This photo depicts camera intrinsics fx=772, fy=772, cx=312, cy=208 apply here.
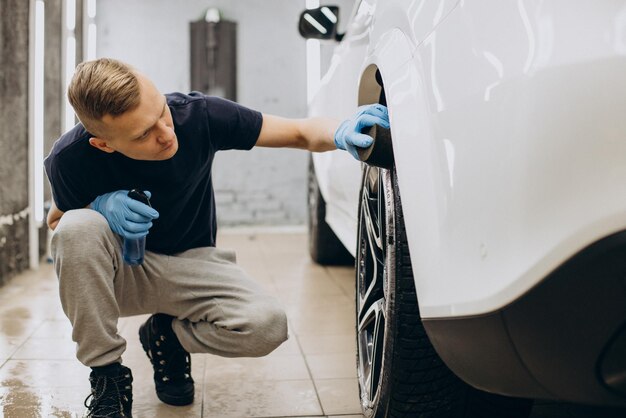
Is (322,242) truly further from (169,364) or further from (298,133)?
(298,133)

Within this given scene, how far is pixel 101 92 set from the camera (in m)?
1.88

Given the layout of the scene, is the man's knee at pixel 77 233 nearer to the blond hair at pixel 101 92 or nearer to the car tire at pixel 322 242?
the blond hair at pixel 101 92

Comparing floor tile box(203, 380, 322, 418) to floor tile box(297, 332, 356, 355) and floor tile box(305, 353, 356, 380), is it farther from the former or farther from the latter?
floor tile box(297, 332, 356, 355)

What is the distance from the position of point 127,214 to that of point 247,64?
5.57 meters

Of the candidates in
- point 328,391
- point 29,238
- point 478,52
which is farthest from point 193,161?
point 29,238

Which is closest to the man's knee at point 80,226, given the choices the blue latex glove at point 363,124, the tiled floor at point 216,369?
the tiled floor at point 216,369

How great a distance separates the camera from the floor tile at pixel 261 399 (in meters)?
2.23

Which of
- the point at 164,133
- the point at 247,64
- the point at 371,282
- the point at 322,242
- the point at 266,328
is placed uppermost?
the point at 247,64

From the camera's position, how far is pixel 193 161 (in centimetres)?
213

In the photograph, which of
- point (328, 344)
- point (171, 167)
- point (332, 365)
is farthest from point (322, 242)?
point (171, 167)

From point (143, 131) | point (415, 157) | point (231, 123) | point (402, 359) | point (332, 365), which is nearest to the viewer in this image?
point (415, 157)

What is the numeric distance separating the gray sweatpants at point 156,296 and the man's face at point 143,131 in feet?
0.68

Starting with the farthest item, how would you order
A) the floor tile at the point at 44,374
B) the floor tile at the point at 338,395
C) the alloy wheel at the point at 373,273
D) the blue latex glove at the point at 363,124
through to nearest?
1. the floor tile at the point at 44,374
2. the floor tile at the point at 338,395
3. the blue latex glove at the point at 363,124
4. the alloy wheel at the point at 373,273

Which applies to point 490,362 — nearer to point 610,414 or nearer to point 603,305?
point 603,305
